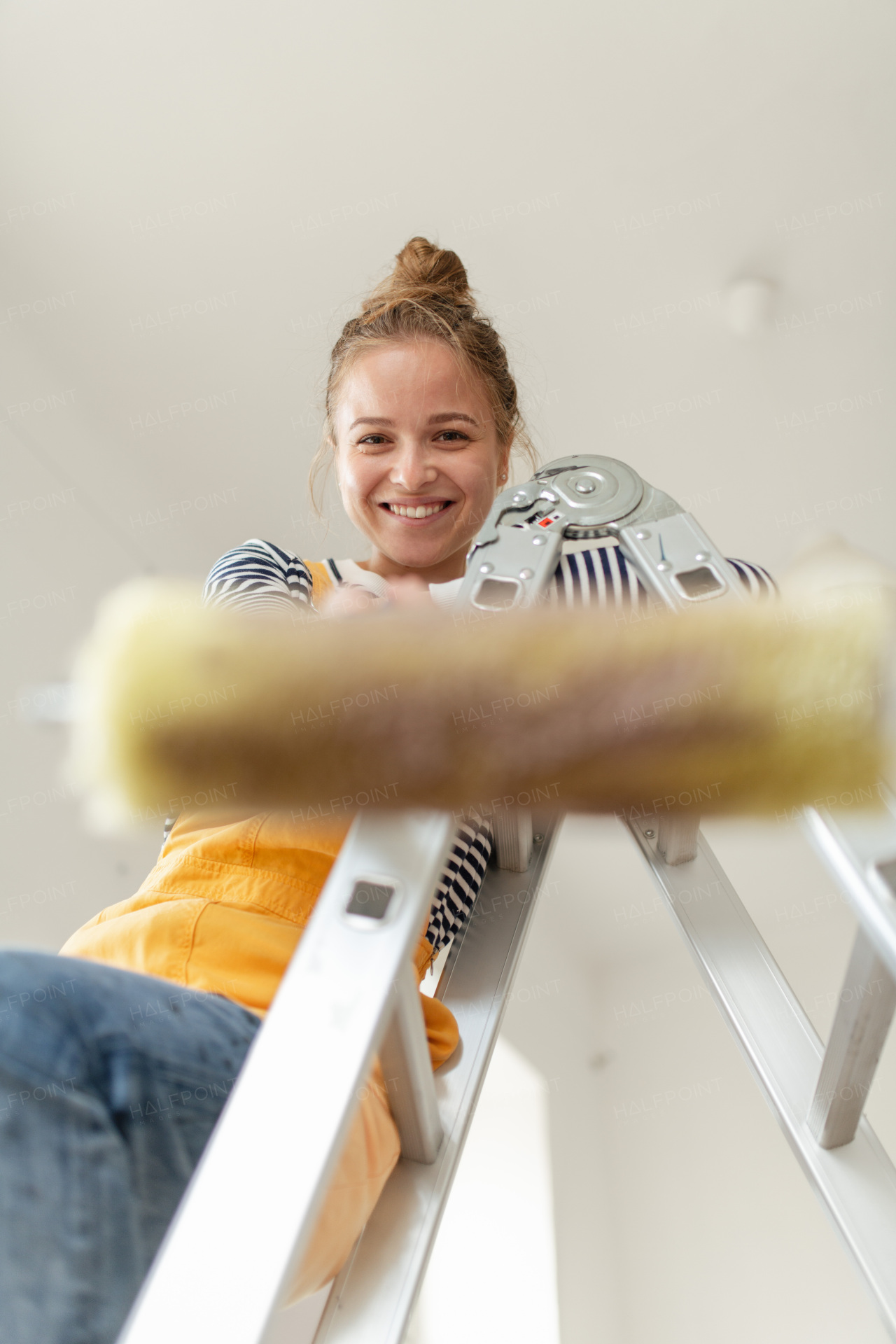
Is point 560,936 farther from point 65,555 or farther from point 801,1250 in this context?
point 65,555

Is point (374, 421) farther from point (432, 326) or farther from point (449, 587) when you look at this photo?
point (449, 587)

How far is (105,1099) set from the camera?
0.36 metres

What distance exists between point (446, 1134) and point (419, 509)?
52 centimetres

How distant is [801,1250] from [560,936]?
3.20ft

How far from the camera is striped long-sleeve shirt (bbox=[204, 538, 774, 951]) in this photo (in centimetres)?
50

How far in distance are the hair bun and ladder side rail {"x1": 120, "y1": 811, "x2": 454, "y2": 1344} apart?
71 cm

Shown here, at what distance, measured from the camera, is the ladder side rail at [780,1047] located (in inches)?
17.7

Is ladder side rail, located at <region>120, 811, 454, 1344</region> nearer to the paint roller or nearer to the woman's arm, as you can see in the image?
the paint roller

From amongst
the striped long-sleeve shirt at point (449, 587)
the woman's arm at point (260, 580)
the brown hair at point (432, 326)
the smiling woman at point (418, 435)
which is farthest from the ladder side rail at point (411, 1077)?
the brown hair at point (432, 326)

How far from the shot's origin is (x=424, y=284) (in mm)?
919

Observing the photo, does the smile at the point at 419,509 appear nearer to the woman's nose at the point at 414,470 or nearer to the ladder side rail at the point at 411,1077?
the woman's nose at the point at 414,470

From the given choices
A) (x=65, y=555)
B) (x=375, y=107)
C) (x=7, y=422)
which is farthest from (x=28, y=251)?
(x=375, y=107)

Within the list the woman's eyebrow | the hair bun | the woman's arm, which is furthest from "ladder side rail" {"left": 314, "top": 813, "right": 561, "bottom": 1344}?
the hair bun

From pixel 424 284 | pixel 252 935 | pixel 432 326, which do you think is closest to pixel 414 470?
pixel 432 326
